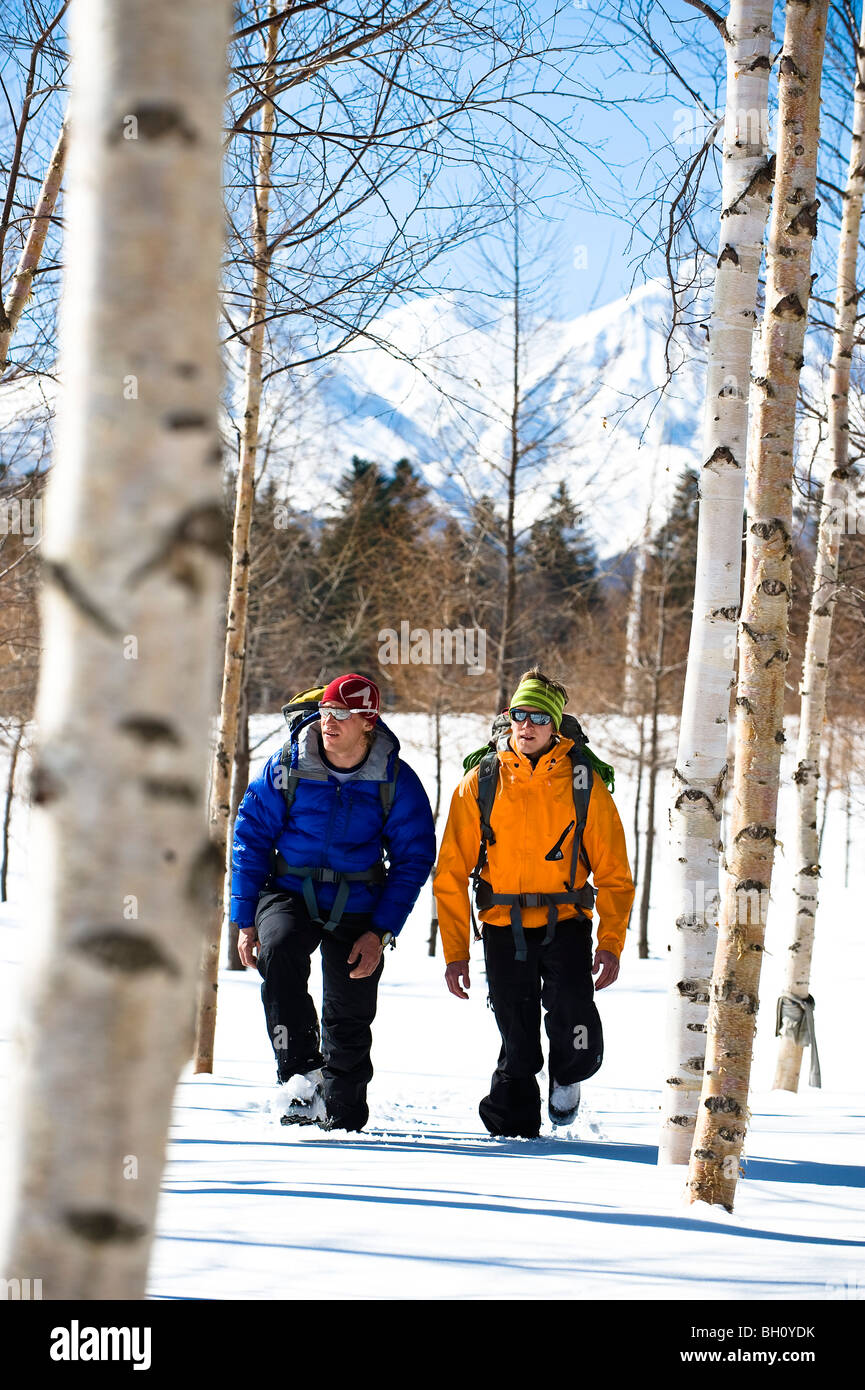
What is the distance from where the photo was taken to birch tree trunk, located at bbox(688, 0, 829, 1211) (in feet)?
10.6

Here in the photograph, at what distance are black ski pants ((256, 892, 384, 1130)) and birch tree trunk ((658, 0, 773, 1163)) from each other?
126 cm

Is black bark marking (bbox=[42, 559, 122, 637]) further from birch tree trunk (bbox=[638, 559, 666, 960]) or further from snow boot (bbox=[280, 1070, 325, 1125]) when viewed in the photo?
birch tree trunk (bbox=[638, 559, 666, 960])

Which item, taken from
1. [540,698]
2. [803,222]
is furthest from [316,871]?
[803,222]

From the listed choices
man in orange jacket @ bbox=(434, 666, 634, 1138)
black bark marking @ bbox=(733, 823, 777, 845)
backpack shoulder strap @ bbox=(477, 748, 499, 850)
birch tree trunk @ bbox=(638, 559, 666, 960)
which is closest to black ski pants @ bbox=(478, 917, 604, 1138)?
man in orange jacket @ bbox=(434, 666, 634, 1138)

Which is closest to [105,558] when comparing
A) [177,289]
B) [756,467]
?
[177,289]

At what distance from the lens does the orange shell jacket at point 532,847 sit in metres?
4.58

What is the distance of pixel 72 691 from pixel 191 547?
0.17 meters

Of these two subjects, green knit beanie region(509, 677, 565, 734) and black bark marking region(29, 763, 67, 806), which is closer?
black bark marking region(29, 763, 67, 806)

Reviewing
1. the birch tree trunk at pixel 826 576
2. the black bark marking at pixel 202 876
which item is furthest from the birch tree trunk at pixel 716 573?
the birch tree trunk at pixel 826 576

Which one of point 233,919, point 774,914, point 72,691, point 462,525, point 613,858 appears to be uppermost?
point 462,525

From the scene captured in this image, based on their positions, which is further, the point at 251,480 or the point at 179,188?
the point at 251,480

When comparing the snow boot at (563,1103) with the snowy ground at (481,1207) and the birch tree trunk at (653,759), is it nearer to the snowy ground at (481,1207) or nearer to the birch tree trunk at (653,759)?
the snowy ground at (481,1207)
